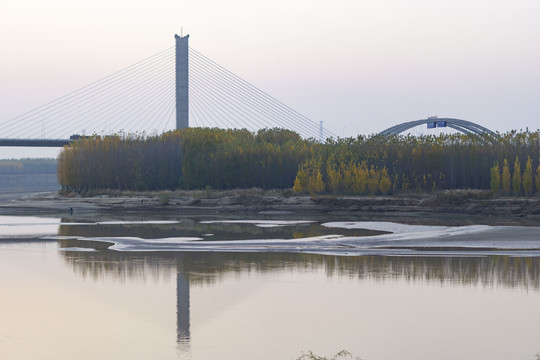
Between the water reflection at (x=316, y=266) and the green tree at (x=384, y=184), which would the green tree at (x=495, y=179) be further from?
the water reflection at (x=316, y=266)

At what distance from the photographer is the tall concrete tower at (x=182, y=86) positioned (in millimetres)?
92938

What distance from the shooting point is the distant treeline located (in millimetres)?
58062

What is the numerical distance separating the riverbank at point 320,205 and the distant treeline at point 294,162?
354 cm

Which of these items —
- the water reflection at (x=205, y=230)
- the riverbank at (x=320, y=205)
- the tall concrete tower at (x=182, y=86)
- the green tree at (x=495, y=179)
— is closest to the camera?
the water reflection at (x=205, y=230)

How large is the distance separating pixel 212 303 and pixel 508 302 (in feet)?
21.4

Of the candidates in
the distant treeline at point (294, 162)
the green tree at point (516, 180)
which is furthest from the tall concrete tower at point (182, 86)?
the green tree at point (516, 180)

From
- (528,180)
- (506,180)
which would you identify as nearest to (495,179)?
(506,180)

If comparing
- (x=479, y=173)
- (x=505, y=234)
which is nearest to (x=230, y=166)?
(x=479, y=173)

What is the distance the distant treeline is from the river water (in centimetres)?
2616

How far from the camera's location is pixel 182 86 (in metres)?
93.6

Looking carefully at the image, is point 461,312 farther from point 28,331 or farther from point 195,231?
point 195,231

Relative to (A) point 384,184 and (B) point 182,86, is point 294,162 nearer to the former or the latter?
(A) point 384,184

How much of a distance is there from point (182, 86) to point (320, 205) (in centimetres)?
4320

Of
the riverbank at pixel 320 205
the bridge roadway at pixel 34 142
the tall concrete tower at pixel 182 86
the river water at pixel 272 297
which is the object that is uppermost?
the tall concrete tower at pixel 182 86
